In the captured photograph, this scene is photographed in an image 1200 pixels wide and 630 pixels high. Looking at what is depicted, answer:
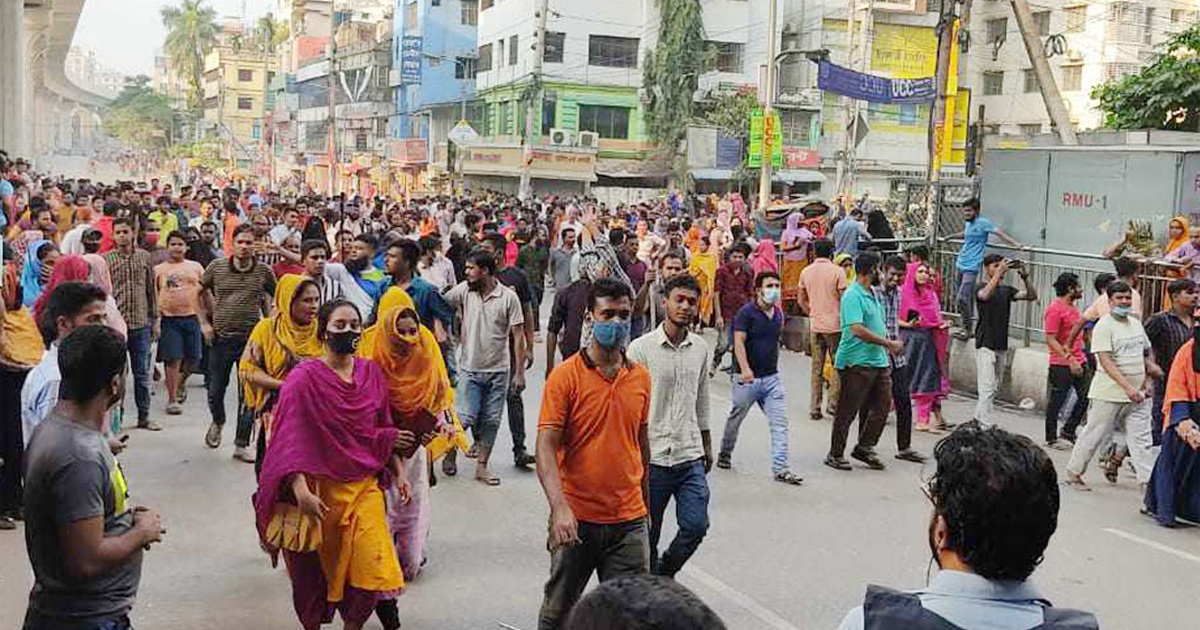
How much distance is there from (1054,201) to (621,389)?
41.3 feet

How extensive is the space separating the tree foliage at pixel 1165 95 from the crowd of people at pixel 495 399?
44.9 ft

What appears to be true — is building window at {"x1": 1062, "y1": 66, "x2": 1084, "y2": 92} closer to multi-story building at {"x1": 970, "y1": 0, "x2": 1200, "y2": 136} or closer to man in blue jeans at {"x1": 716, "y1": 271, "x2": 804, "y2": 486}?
multi-story building at {"x1": 970, "y1": 0, "x2": 1200, "y2": 136}

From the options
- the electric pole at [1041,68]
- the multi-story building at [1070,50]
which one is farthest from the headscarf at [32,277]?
the multi-story building at [1070,50]

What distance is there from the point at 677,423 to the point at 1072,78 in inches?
1935

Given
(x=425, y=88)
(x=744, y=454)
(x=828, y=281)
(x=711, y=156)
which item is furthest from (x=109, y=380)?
(x=425, y=88)

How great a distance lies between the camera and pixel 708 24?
48875 millimetres

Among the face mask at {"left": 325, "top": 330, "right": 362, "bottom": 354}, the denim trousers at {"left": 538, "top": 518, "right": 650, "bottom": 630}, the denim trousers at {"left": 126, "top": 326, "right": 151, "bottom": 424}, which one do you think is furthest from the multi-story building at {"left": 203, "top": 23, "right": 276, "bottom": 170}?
the denim trousers at {"left": 538, "top": 518, "right": 650, "bottom": 630}

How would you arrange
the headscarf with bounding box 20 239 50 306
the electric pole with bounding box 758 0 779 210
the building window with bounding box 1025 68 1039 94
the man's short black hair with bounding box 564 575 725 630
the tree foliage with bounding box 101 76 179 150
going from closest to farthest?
the man's short black hair with bounding box 564 575 725 630
the headscarf with bounding box 20 239 50 306
the electric pole with bounding box 758 0 779 210
the building window with bounding box 1025 68 1039 94
the tree foliage with bounding box 101 76 179 150

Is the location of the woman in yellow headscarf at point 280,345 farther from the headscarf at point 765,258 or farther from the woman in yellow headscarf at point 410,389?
the headscarf at point 765,258

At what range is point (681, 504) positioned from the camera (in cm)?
592

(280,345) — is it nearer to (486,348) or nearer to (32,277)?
(486,348)

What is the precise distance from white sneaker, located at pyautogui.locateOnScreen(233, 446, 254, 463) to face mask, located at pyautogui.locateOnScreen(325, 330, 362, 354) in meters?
4.58

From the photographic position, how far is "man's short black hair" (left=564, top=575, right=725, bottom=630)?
1.77 meters

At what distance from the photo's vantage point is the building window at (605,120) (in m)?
49.8
